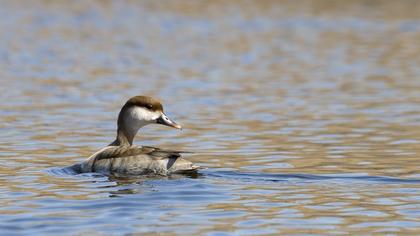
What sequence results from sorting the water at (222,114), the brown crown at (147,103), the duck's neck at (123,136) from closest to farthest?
the water at (222,114) < the brown crown at (147,103) < the duck's neck at (123,136)

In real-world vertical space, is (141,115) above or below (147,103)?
below

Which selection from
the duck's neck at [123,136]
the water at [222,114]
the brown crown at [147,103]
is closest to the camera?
the water at [222,114]

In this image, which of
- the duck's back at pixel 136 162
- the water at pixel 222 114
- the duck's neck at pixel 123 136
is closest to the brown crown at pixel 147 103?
the duck's neck at pixel 123 136

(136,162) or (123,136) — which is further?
(123,136)

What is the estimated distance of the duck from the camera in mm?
13188

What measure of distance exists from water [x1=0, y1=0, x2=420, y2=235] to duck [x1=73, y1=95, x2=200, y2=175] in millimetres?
207

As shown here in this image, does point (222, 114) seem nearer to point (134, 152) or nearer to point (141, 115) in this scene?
point (141, 115)

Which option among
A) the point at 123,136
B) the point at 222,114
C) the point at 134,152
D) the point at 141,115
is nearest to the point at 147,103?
the point at 141,115

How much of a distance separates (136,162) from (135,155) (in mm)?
130

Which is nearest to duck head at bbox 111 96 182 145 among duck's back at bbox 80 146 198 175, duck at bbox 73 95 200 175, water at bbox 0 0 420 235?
duck at bbox 73 95 200 175

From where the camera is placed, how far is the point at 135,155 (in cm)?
1352

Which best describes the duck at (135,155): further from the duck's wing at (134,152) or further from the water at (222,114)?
the water at (222,114)

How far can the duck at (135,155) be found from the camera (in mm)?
13188

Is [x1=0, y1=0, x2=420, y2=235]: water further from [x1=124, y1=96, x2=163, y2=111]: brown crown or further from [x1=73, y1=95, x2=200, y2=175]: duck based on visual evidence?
[x1=124, y1=96, x2=163, y2=111]: brown crown
